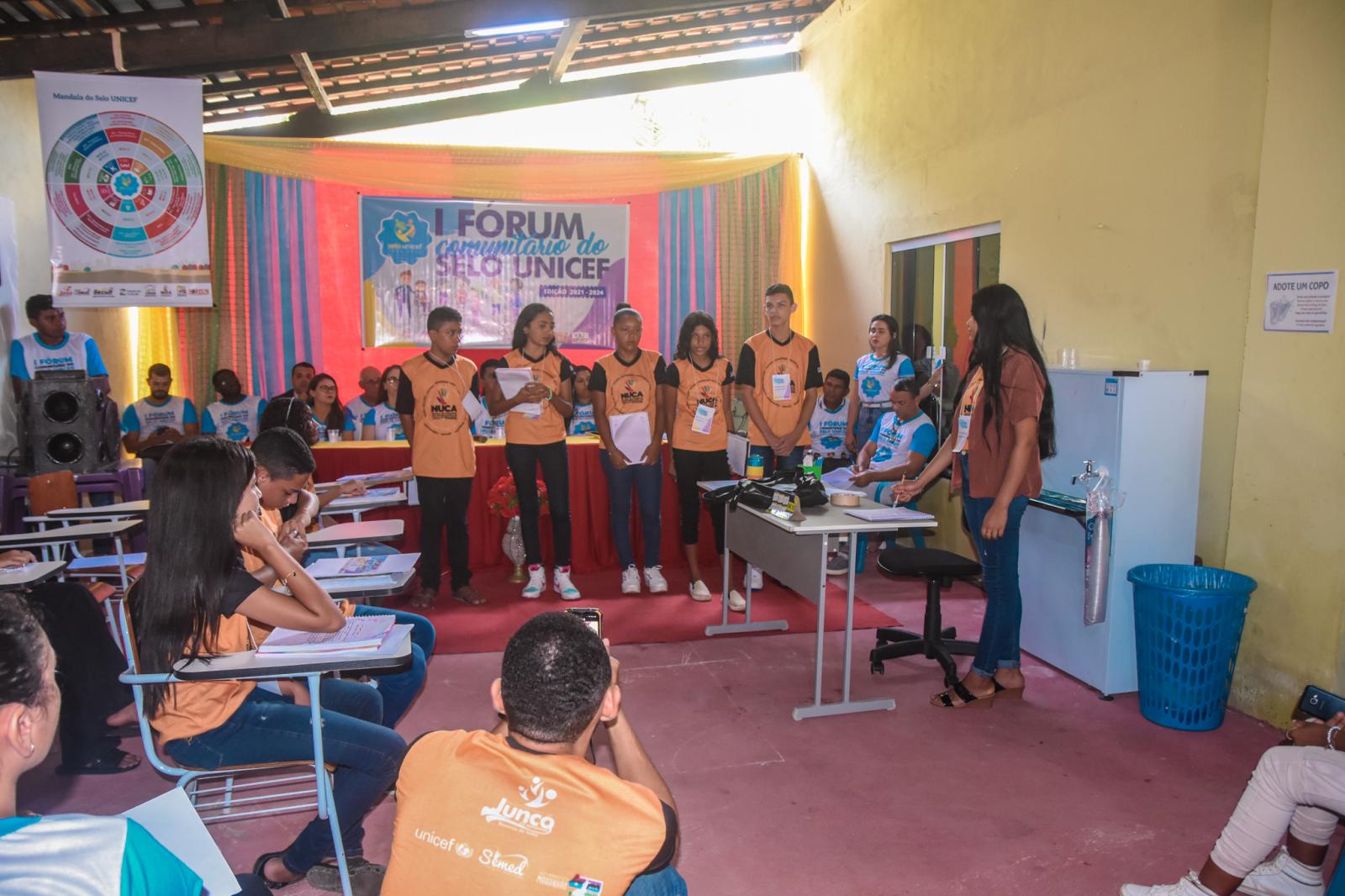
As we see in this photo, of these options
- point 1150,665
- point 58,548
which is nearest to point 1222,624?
point 1150,665

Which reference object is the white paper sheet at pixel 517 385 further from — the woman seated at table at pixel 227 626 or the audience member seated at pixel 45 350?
the woman seated at table at pixel 227 626

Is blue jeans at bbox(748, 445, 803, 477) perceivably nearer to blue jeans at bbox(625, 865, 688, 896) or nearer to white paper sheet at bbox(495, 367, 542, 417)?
white paper sheet at bbox(495, 367, 542, 417)

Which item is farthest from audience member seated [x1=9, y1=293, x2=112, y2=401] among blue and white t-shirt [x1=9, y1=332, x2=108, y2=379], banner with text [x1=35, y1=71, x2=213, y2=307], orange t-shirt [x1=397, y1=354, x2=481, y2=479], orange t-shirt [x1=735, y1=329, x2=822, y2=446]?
orange t-shirt [x1=735, y1=329, x2=822, y2=446]

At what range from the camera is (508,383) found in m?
5.01

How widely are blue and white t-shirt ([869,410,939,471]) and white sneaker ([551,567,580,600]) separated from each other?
195 centimetres

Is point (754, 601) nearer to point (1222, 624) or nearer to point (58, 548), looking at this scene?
point (1222, 624)

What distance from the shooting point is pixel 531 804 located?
120cm

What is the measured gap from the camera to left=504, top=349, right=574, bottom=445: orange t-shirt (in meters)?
5.02

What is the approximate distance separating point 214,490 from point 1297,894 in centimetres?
287

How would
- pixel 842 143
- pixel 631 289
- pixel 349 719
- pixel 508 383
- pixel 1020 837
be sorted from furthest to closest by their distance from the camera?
1. pixel 631 289
2. pixel 842 143
3. pixel 508 383
4. pixel 1020 837
5. pixel 349 719

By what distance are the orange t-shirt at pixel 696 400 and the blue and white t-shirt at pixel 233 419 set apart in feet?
11.2

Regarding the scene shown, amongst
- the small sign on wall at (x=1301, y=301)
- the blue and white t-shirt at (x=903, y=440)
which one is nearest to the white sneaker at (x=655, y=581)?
the blue and white t-shirt at (x=903, y=440)

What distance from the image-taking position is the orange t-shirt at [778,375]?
16.6ft

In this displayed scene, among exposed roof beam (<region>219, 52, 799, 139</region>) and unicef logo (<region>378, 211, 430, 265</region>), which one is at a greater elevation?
exposed roof beam (<region>219, 52, 799, 139</region>)
